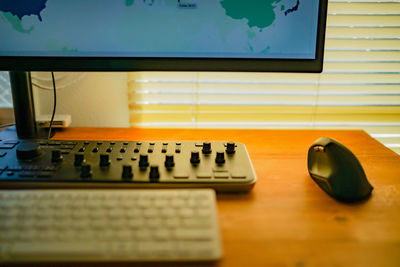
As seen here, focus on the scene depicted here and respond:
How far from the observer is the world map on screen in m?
0.65

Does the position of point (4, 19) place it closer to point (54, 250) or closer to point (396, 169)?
point (54, 250)

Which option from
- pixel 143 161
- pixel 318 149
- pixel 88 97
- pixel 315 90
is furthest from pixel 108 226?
pixel 315 90

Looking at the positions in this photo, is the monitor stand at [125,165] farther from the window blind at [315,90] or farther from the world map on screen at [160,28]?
the window blind at [315,90]

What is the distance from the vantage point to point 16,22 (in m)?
0.65

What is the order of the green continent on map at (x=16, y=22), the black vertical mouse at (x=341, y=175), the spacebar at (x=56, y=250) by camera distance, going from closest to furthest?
the spacebar at (x=56, y=250) < the black vertical mouse at (x=341, y=175) < the green continent on map at (x=16, y=22)

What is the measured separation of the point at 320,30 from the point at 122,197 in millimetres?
512

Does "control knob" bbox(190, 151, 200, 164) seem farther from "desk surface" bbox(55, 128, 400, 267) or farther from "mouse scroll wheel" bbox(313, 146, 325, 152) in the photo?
"mouse scroll wheel" bbox(313, 146, 325, 152)

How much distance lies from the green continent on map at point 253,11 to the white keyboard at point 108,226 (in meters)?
0.38

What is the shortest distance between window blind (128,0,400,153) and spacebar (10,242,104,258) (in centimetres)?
67

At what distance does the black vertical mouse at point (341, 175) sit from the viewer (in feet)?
1.74

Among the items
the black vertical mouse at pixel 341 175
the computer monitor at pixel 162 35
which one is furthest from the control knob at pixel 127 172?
the black vertical mouse at pixel 341 175

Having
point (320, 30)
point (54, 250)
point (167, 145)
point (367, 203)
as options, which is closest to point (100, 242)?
point (54, 250)

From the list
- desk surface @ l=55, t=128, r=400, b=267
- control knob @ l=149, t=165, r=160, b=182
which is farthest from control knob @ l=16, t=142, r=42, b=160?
desk surface @ l=55, t=128, r=400, b=267

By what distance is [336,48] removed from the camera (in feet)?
3.42
